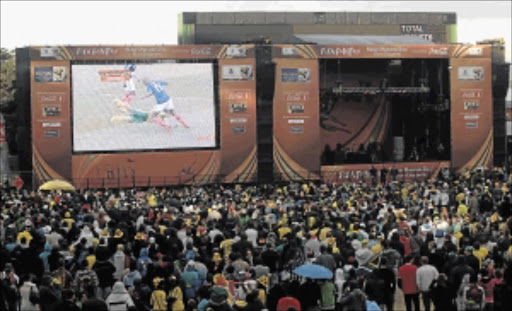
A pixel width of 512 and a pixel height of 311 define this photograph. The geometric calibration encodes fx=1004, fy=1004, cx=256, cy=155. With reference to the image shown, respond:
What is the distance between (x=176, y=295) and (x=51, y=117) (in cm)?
2946

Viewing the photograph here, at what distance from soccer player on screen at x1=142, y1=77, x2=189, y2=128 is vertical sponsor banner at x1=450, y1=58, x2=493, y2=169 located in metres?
13.1

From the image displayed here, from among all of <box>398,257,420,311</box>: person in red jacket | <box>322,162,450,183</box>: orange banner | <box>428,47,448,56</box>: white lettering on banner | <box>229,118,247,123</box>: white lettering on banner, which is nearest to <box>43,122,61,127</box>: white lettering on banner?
<box>229,118,247,123</box>: white lettering on banner

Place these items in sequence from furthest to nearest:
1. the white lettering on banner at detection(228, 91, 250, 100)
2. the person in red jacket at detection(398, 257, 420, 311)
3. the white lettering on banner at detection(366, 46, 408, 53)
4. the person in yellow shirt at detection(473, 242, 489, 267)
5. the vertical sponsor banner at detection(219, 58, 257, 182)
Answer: the white lettering on banner at detection(366, 46, 408, 53)
the white lettering on banner at detection(228, 91, 250, 100)
the vertical sponsor banner at detection(219, 58, 257, 182)
the person in yellow shirt at detection(473, 242, 489, 267)
the person in red jacket at detection(398, 257, 420, 311)

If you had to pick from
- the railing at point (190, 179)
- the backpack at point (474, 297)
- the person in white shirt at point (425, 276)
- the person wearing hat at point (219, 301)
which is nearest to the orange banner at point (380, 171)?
the railing at point (190, 179)

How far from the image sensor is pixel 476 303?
1300 cm

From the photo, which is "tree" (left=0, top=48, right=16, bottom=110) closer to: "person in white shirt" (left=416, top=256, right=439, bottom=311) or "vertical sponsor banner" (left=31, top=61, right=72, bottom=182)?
"vertical sponsor banner" (left=31, top=61, right=72, bottom=182)

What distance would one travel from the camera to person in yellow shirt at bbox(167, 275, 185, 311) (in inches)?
494

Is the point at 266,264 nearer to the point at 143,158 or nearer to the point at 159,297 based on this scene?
the point at 159,297

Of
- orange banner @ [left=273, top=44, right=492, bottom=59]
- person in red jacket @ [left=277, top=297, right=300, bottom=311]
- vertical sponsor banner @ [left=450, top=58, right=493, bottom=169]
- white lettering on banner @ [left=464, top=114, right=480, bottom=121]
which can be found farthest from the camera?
white lettering on banner @ [left=464, top=114, right=480, bottom=121]

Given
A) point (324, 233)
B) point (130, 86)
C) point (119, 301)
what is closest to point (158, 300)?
point (119, 301)

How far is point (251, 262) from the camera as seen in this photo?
15.1 meters

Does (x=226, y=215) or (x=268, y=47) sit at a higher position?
(x=268, y=47)

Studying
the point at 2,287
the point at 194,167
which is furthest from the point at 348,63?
the point at 2,287

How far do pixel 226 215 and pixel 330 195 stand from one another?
31.9ft
